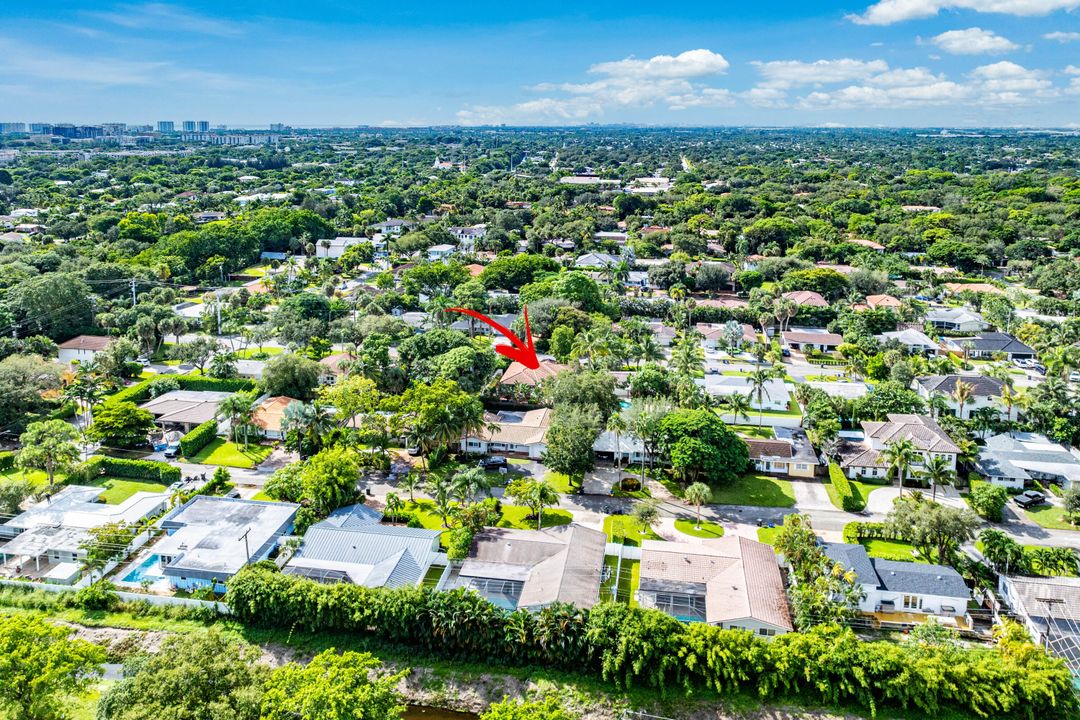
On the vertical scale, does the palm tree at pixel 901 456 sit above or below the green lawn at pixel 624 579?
above

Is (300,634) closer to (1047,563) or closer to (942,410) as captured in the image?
(1047,563)

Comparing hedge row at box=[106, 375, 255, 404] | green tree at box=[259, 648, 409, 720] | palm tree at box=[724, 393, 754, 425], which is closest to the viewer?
green tree at box=[259, 648, 409, 720]

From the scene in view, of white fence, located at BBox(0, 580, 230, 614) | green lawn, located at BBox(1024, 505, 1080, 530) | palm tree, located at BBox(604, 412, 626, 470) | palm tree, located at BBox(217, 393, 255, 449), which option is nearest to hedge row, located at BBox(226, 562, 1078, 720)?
white fence, located at BBox(0, 580, 230, 614)

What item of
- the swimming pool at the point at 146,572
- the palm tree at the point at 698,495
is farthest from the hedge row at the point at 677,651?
the palm tree at the point at 698,495

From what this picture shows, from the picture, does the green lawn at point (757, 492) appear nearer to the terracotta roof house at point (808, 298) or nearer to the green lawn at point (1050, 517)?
A: the green lawn at point (1050, 517)

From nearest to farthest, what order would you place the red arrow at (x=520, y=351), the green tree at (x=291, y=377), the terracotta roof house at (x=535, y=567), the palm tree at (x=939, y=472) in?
the terracotta roof house at (x=535, y=567), the palm tree at (x=939, y=472), the green tree at (x=291, y=377), the red arrow at (x=520, y=351)

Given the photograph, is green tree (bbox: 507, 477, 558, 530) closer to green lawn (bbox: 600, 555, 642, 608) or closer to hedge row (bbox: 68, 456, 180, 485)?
green lawn (bbox: 600, 555, 642, 608)

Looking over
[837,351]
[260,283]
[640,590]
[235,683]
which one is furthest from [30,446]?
[837,351]
